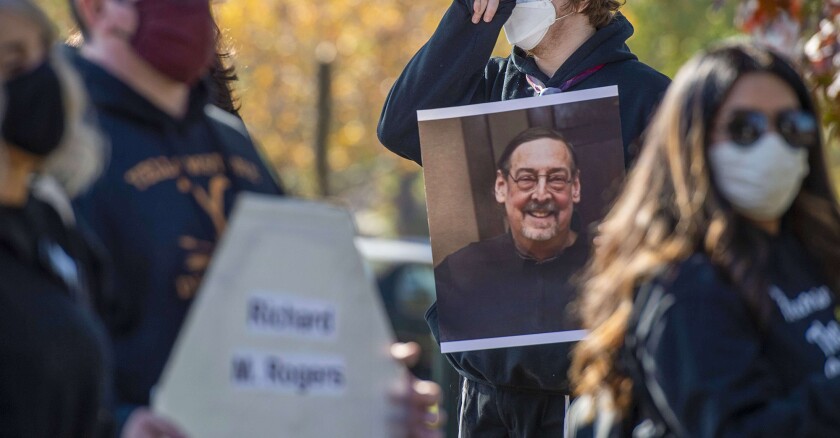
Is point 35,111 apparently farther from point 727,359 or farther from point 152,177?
point 727,359

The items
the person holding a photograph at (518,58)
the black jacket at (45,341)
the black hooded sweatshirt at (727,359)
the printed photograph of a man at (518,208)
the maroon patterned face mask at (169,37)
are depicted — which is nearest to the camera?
the black jacket at (45,341)

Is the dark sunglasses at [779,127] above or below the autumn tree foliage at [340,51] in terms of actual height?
above

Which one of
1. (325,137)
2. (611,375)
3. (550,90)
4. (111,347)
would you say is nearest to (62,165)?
(111,347)

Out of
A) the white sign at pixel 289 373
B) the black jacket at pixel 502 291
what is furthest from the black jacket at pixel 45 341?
the black jacket at pixel 502 291

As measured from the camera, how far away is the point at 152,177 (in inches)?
104

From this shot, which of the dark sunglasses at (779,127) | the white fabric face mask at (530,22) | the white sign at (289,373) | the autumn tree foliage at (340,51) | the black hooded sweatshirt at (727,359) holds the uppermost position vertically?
the dark sunglasses at (779,127)

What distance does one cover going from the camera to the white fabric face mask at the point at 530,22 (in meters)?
4.17

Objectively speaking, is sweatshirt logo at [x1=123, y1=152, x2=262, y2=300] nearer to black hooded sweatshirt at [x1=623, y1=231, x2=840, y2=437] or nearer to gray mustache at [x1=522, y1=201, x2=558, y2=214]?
black hooded sweatshirt at [x1=623, y1=231, x2=840, y2=437]

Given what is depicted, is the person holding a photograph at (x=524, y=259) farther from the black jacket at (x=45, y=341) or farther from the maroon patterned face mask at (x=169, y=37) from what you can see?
the black jacket at (x=45, y=341)

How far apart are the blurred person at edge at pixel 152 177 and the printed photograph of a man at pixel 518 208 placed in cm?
116

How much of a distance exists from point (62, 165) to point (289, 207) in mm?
405

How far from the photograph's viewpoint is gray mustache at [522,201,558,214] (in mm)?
3805

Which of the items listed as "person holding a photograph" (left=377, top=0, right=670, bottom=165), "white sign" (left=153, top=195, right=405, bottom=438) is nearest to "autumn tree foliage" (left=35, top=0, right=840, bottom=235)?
"person holding a photograph" (left=377, top=0, right=670, bottom=165)

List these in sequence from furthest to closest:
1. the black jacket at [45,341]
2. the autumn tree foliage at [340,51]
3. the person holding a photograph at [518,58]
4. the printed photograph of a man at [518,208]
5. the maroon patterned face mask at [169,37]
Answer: the autumn tree foliage at [340,51] → the person holding a photograph at [518,58] → the printed photograph of a man at [518,208] → the maroon patterned face mask at [169,37] → the black jacket at [45,341]
